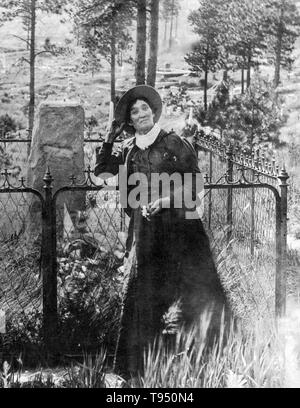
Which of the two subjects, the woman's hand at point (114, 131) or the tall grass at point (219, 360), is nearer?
the tall grass at point (219, 360)

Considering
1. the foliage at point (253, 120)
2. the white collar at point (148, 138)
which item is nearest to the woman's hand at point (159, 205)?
the white collar at point (148, 138)

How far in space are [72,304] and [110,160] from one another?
4.47 feet

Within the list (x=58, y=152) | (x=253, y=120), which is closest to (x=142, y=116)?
(x=58, y=152)

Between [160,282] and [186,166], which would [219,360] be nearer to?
[160,282]

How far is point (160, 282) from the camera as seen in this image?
3709 millimetres

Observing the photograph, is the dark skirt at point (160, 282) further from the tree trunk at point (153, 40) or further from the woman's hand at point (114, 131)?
the tree trunk at point (153, 40)

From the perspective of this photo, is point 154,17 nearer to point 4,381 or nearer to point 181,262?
point 181,262

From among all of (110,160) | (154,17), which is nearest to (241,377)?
(110,160)

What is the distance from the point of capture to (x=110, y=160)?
3.83 metres

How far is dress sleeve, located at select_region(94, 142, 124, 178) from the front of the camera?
3805 millimetres

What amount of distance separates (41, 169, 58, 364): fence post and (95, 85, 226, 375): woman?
582 millimetres

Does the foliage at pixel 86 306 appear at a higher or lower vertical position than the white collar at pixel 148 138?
lower

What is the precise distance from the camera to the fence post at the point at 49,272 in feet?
13.2

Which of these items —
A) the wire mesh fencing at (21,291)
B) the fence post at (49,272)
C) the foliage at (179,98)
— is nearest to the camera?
the fence post at (49,272)
